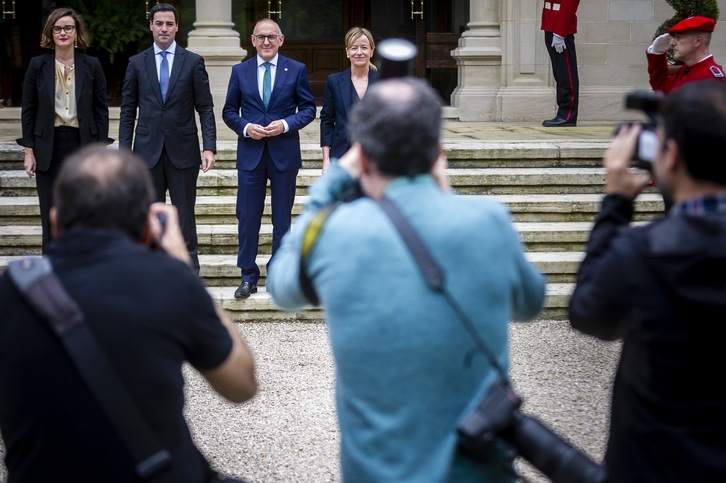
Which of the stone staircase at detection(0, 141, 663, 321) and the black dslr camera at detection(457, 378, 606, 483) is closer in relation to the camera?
the black dslr camera at detection(457, 378, 606, 483)

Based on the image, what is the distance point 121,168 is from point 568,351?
4.17 metres

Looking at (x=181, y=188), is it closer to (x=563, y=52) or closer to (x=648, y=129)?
(x=648, y=129)

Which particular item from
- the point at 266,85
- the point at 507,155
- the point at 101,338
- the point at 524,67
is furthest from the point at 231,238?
the point at 524,67

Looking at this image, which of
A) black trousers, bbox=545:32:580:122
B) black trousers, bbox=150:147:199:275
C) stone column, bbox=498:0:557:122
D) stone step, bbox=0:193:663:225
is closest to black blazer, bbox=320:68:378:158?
black trousers, bbox=150:147:199:275

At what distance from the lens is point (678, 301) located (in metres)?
1.77

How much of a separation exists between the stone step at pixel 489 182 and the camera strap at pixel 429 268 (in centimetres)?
588

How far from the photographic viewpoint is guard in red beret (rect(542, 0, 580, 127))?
1053 cm

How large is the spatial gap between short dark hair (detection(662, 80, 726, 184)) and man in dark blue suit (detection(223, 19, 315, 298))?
4.43 metres

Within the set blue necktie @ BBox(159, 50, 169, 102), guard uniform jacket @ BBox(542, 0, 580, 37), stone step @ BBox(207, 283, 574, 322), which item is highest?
guard uniform jacket @ BBox(542, 0, 580, 37)

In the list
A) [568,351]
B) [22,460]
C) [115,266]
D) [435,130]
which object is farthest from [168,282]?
[568,351]

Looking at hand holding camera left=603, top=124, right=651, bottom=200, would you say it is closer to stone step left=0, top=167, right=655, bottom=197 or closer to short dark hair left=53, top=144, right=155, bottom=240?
short dark hair left=53, top=144, right=155, bottom=240

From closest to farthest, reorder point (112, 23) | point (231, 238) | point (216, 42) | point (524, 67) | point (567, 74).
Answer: point (231, 238)
point (567, 74)
point (216, 42)
point (524, 67)
point (112, 23)

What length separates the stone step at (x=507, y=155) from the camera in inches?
318

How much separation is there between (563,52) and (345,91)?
554 cm
